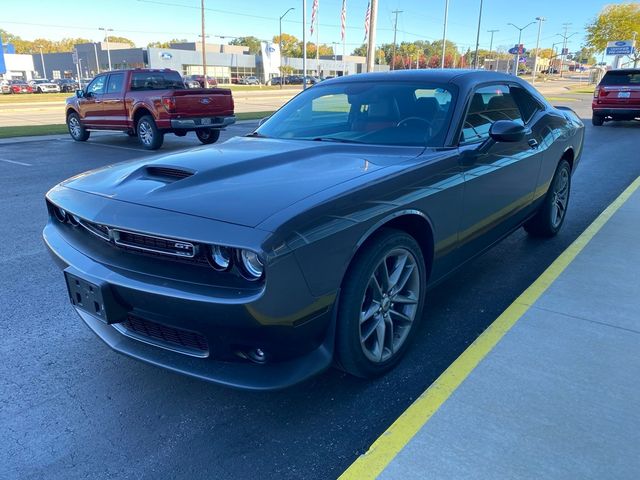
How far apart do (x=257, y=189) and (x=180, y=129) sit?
9832 millimetres

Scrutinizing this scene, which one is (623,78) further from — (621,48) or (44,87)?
(44,87)

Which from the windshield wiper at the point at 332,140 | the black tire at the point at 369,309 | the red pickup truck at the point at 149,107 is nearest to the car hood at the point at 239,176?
the windshield wiper at the point at 332,140

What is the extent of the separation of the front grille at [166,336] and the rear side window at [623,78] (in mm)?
18510

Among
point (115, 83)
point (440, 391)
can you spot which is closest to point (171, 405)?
point (440, 391)

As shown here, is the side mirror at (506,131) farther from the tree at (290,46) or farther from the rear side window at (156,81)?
the tree at (290,46)

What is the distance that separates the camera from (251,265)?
2131 mm

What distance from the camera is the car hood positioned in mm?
2297

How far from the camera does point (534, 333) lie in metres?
3.21

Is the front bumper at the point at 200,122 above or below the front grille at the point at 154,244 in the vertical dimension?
below

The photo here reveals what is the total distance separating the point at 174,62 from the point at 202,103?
68399mm

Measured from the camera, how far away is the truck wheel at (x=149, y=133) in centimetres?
1176

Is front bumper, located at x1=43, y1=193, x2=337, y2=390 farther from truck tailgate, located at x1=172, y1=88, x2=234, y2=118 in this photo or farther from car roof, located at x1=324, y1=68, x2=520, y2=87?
truck tailgate, located at x1=172, y1=88, x2=234, y2=118

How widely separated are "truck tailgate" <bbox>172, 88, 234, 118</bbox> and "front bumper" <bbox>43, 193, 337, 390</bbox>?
961cm

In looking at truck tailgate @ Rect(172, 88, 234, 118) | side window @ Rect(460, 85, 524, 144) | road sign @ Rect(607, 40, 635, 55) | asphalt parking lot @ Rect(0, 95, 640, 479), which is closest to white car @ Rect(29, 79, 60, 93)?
truck tailgate @ Rect(172, 88, 234, 118)
